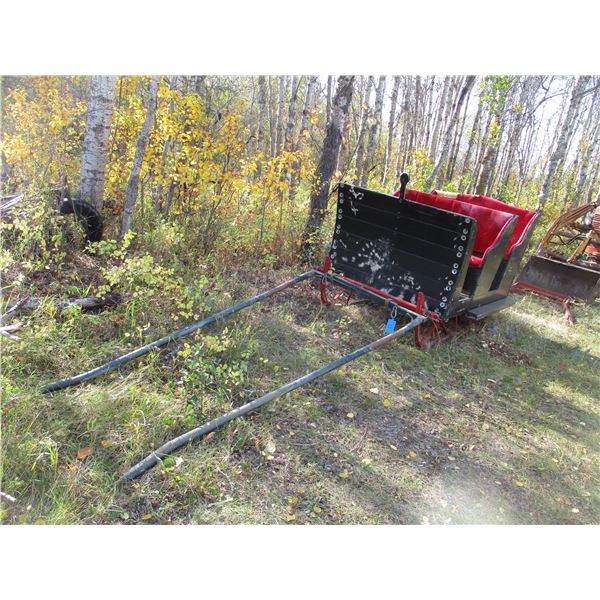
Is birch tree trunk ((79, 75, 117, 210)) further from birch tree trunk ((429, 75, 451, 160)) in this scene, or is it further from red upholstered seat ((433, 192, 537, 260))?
birch tree trunk ((429, 75, 451, 160))

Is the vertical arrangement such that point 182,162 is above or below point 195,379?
above

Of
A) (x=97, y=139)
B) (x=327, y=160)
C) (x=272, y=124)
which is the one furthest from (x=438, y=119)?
(x=97, y=139)

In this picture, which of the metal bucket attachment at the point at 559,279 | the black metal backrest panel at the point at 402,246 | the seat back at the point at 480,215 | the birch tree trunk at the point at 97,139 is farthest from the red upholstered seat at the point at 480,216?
the birch tree trunk at the point at 97,139

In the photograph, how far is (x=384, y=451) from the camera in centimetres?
311

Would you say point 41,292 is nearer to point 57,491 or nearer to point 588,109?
point 57,491

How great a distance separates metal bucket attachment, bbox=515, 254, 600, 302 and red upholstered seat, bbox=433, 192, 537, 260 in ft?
6.64

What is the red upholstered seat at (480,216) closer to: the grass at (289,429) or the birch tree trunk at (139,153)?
the grass at (289,429)

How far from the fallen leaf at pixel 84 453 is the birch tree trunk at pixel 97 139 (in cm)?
293

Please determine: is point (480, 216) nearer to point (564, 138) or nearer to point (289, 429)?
point (289, 429)

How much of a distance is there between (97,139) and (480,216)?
396cm

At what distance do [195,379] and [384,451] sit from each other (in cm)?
140

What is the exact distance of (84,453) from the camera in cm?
259

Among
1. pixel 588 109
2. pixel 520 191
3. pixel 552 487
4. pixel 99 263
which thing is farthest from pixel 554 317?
pixel 588 109

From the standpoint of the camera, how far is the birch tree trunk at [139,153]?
4.21 metres
